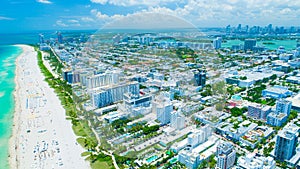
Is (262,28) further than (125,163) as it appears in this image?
Yes

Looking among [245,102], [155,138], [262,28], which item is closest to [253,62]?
[245,102]

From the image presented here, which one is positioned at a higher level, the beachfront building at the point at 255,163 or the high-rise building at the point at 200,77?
the high-rise building at the point at 200,77

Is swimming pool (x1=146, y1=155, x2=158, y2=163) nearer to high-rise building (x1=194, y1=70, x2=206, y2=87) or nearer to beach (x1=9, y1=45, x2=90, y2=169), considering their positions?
beach (x1=9, y1=45, x2=90, y2=169)

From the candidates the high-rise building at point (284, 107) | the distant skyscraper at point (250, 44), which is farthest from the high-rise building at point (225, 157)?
the distant skyscraper at point (250, 44)

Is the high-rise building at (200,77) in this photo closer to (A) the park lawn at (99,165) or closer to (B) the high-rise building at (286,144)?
(B) the high-rise building at (286,144)

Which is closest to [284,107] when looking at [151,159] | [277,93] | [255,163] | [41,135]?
[277,93]

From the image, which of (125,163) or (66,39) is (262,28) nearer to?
(66,39)
